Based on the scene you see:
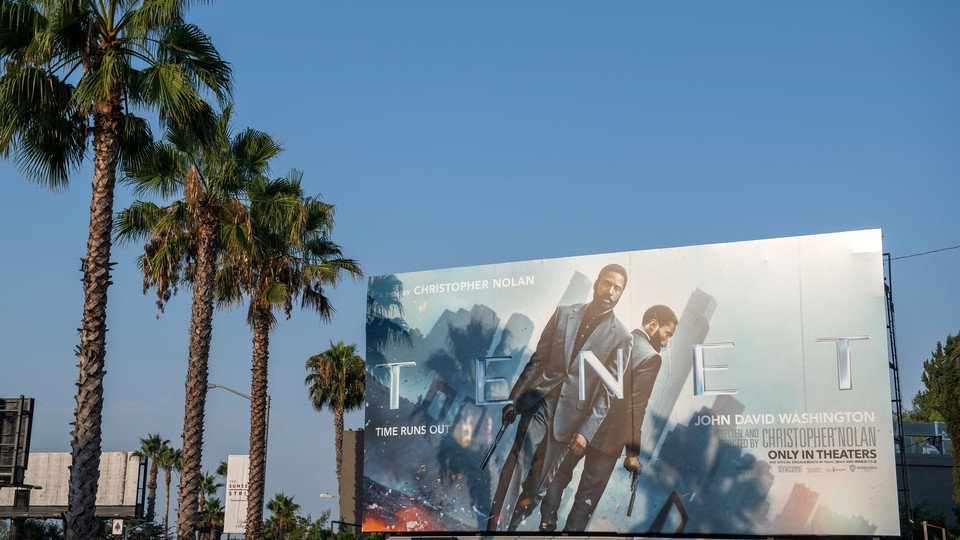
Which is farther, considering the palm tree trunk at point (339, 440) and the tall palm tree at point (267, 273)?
the palm tree trunk at point (339, 440)

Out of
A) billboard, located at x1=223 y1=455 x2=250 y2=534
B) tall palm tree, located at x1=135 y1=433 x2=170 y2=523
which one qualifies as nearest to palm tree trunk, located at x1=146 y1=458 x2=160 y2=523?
tall palm tree, located at x1=135 y1=433 x2=170 y2=523

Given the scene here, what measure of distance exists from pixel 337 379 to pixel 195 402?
2798 cm

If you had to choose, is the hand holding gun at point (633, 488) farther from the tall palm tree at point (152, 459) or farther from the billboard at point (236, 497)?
the tall palm tree at point (152, 459)

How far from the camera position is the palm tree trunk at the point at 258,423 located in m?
33.2

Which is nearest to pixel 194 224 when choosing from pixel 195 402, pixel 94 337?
pixel 195 402

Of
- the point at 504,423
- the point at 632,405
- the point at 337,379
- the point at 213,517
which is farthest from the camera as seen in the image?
the point at 213,517

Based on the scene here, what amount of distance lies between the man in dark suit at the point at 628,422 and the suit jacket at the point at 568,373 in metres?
0.41

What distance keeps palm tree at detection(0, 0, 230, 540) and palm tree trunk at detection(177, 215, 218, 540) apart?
6604mm

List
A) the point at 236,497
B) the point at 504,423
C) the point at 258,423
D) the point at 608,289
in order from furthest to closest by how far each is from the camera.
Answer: the point at 236,497, the point at 258,423, the point at 504,423, the point at 608,289

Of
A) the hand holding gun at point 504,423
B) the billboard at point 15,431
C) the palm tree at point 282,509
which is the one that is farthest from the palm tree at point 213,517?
the billboard at point 15,431

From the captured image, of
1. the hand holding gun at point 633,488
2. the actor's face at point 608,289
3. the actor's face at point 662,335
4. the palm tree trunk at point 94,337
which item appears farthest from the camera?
the actor's face at point 608,289

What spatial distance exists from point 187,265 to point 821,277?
57.5ft

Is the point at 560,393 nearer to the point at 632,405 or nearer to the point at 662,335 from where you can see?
the point at 632,405

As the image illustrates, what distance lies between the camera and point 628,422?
31.4 meters
